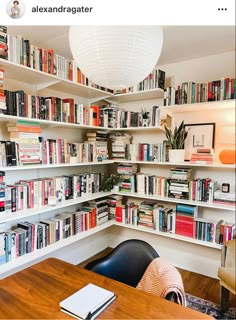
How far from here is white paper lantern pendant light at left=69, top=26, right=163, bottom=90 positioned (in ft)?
3.01

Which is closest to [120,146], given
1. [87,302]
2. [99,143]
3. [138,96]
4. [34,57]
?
[99,143]

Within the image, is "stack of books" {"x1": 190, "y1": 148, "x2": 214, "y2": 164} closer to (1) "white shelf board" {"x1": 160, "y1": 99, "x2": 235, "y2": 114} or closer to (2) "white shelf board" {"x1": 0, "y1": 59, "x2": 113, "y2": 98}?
(1) "white shelf board" {"x1": 160, "y1": 99, "x2": 235, "y2": 114}

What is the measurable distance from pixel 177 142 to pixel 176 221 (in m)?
0.75

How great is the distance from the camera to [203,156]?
2018 mm

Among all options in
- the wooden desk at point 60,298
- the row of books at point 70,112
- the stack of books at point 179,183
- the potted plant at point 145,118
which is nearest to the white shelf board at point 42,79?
the row of books at point 70,112

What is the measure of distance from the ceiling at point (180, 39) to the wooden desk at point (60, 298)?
1.67 m

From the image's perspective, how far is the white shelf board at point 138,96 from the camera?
2.32 meters

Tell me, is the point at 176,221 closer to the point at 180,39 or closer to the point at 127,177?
the point at 127,177

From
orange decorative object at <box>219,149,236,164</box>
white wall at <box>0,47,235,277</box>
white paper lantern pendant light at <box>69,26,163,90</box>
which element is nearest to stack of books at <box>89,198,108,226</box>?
white wall at <box>0,47,235,277</box>

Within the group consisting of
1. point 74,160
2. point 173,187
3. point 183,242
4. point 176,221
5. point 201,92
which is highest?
point 201,92

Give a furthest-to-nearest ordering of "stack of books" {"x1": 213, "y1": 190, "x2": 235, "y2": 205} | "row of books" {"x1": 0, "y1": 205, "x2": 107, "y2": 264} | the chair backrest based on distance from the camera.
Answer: "stack of books" {"x1": 213, "y1": 190, "x2": 235, "y2": 205}
"row of books" {"x1": 0, "y1": 205, "x2": 107, "y2": 264}
the chair backrest

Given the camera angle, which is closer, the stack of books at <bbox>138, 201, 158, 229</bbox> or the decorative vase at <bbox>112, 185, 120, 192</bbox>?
the stack of books at <bbox>138, 201, 158, 229</bbox>
